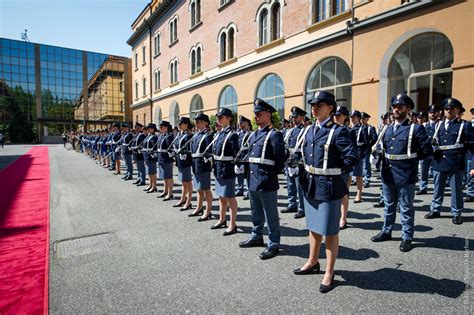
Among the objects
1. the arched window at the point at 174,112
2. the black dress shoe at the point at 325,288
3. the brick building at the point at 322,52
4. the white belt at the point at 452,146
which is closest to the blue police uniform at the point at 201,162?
the black dress shoe at the point at 325,288

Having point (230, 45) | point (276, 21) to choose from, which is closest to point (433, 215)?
point (276, 21)

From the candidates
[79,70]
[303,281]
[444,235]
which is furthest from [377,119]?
[79,70]

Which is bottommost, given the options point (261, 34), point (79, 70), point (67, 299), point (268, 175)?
point (67, 299)

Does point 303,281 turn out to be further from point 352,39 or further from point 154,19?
point 154,19

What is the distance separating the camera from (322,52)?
47.5 ft

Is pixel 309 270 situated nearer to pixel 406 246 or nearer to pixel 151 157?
pixel 406 246

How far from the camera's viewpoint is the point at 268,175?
422cm

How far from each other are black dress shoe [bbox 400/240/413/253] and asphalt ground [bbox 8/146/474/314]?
63mm

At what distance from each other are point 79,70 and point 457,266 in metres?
64.8

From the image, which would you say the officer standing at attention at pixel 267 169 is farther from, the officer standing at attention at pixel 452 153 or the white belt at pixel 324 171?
the officer standing at attention at pixel 452 153

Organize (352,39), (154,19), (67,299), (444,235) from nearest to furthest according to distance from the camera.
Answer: (67,299), (444,235), (352,39), (154,19)

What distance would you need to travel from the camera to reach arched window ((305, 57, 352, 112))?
13.7 meters

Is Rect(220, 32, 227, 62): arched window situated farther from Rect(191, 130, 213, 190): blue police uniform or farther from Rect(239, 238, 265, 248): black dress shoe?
Rect(239, 238, 265, 248): black dress shoe

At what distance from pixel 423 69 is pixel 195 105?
1947 cm
